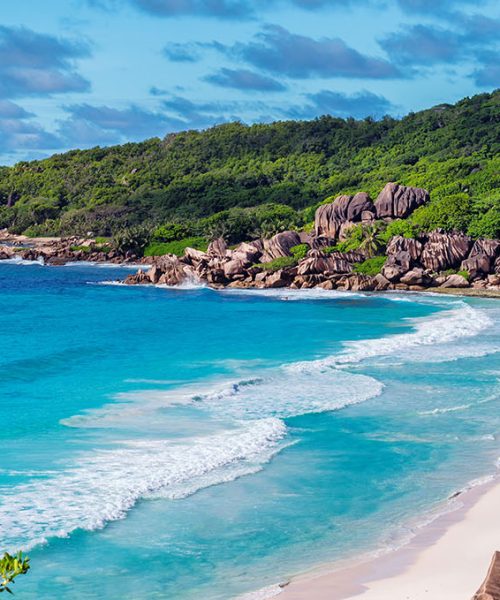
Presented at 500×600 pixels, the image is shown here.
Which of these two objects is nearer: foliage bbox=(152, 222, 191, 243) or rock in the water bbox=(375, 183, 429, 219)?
rock in the water bbox=(375, 183, 429, 219)

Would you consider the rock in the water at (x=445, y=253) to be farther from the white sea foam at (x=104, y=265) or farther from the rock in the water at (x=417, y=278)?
the white sea foam at (x=104, y=265)

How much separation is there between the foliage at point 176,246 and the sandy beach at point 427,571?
8860 cm

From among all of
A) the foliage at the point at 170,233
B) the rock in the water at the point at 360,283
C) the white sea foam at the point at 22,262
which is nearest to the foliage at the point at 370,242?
the rock in the water at the point at 360,283

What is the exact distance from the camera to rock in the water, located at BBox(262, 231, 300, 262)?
89.9 meters

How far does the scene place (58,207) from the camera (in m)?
171

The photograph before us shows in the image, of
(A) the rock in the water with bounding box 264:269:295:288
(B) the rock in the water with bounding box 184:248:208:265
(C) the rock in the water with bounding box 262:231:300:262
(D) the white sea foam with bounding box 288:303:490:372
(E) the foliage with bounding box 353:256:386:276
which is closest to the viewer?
(D) the white sea foam with bounding box 288:303:490:372

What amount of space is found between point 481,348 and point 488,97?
131 metres

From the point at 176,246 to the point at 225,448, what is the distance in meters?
86.1

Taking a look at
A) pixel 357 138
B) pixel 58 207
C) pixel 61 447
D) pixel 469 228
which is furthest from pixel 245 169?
pixel 61 447

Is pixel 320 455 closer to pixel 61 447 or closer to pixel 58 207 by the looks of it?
pixel 61 447

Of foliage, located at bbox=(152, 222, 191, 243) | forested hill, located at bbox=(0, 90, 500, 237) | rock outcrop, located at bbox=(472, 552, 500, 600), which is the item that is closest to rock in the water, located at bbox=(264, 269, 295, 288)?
forested hill, located at bbox=(0, 90, 500, 237)

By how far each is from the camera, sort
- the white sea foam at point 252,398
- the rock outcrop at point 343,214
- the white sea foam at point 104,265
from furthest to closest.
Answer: the white sea foam at point 104,265
the rock outcrop at point 343,214
the white sea foam at point 252,398

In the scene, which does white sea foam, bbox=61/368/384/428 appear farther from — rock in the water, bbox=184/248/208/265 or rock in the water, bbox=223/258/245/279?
rock in the water, bbox=184/248/208/265

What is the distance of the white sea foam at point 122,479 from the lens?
1827cm
